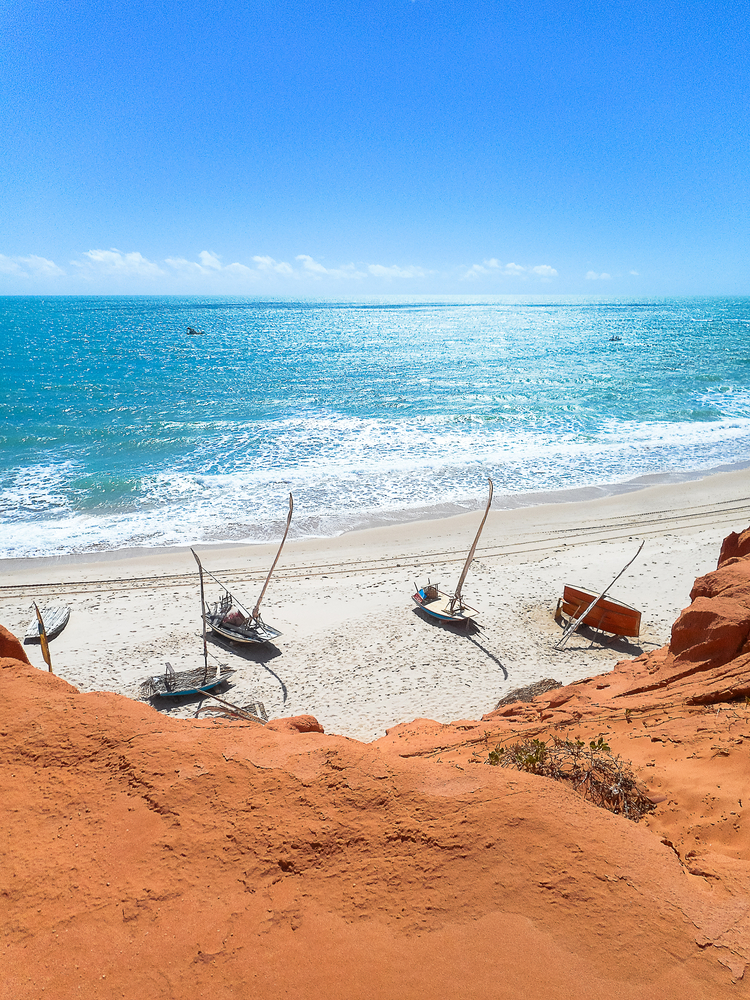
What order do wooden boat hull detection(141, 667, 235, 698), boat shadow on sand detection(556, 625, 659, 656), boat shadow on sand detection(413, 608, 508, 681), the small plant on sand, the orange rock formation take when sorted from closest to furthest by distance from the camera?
1. the orange rock formation
2. the small plant on sand
3. wooden boat hull detection(141, 667, 235, 698)
4. boat shadow on sand detection(556, 625, 659, 656)
5. boat shadow on sand detection(413, 608, 508, 681)

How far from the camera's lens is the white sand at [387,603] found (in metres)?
14.5

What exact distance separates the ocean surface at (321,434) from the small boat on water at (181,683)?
8.86 m

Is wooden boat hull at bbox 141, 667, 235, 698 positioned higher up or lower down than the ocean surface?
lower down

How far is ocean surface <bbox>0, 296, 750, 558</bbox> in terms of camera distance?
25.3 metres

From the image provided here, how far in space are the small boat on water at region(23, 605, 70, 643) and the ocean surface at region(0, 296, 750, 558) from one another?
5.06 meters

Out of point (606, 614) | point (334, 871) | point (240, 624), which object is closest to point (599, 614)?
point (606, 614)

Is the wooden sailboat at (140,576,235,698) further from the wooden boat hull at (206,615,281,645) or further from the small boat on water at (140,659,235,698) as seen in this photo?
the wooden boat hull at (206,615,281,645)

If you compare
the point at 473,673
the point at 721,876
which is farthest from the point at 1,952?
the point at 473,673

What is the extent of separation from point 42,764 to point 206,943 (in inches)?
105

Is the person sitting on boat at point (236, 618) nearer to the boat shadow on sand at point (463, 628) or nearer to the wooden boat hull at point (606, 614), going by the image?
the boat shadow on sand at point (463, 628)

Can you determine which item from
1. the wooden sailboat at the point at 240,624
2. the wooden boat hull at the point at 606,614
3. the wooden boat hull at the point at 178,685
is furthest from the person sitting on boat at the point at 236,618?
the wooden boat hull at the point at 606,614

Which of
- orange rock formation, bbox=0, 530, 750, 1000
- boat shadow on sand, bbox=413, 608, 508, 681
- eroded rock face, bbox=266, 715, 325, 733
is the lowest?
boat shadow on sand, bbox=413, 608, 508, 681

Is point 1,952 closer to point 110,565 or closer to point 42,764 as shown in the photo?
point 42,764

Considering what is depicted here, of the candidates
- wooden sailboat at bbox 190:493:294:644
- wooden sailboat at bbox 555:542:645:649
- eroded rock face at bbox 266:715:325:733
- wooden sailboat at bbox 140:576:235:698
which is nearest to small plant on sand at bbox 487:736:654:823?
eroded rock face at bbox 266:715:325:733
